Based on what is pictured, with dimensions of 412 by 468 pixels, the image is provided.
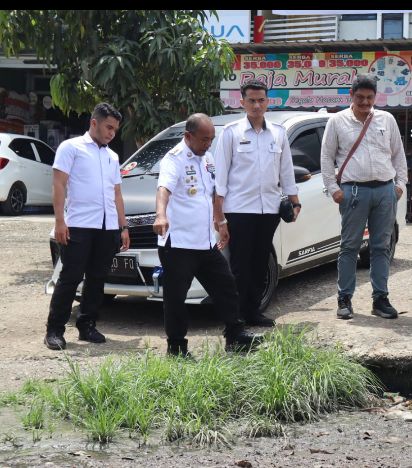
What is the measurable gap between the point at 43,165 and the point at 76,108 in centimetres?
802

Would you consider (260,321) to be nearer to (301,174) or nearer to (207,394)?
(301,174)

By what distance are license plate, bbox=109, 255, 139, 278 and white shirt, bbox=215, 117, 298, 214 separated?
0.89 metres

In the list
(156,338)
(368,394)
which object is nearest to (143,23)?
(156,338)

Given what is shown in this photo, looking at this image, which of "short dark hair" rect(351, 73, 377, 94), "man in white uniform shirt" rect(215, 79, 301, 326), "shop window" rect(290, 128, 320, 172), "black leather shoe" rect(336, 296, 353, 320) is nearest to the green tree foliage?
"shop window" rect(290, 128, 320, 172)

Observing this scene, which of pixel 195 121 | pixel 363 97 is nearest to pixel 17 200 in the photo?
pixel 363 97

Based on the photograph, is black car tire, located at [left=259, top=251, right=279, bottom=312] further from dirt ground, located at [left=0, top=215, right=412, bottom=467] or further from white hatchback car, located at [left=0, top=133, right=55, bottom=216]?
white hatchback car, located at [left=0, top=133, right=55, bottom=216]

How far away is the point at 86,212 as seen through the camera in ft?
22.4

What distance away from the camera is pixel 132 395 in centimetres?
519

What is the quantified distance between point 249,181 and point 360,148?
0.89m

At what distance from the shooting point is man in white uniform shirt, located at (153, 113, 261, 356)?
20.1 feet

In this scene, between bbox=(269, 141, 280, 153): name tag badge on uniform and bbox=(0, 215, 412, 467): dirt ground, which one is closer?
bbox=(0, 215, 412, 467): dirt ground

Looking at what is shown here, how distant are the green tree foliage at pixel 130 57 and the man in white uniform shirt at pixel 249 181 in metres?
2.78
